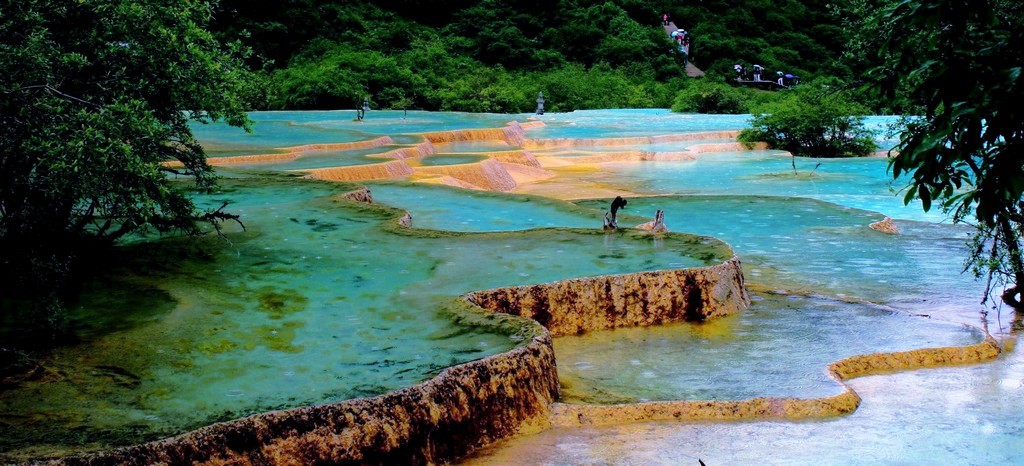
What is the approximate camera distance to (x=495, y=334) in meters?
5.78

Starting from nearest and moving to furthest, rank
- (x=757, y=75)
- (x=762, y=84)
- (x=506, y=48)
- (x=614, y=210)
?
(x=614, y=210) → (x=506, y=48) → (x=762, y=84) → (x=757, y=75)

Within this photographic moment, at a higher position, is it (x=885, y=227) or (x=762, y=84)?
(x=762, y=84)

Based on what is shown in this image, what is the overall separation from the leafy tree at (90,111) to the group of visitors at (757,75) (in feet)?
135

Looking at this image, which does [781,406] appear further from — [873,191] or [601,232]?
[873,191]

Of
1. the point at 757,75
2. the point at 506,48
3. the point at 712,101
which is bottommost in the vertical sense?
the point at 712,101

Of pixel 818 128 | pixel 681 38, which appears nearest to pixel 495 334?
pixel 818 128

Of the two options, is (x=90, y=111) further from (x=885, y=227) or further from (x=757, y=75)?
(x=757, y=75)

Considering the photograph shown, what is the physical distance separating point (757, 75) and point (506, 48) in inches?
479

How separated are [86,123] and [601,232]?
4.69 m

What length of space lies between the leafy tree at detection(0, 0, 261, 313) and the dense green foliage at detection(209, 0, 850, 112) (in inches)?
924

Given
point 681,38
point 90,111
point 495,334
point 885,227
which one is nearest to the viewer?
point 495,334

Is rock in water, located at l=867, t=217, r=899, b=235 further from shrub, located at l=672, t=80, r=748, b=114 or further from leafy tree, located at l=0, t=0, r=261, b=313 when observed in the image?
shrub, located at l=672, t=80, r=748, b=114

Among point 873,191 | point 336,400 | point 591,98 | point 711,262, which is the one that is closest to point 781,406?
point 711,262

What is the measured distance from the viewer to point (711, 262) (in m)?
7.81
